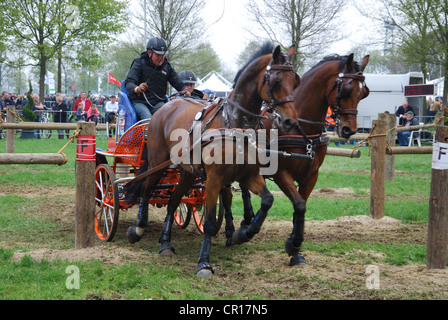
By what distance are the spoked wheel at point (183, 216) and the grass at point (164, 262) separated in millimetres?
849

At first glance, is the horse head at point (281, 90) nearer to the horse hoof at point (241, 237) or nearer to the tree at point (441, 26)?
the horse hoof at point (241, 237)

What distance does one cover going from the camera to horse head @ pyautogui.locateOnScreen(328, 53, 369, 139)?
18.1ft

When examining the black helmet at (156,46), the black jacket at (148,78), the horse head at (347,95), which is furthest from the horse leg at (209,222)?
the black helmet at (156,46)

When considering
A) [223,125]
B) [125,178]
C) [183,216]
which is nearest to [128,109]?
[125,178]

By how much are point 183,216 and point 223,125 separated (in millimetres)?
3377

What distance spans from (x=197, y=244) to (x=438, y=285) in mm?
3167

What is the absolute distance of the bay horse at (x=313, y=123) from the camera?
217 inches

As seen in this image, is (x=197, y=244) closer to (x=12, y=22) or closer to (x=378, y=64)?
(x=12, y=22)

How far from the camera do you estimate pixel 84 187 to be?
19.7 ft

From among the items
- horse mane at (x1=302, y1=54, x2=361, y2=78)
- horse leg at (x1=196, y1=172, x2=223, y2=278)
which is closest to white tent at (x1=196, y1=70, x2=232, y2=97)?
horse mane at (x1=302, y1=54, x2=361, y2=78)

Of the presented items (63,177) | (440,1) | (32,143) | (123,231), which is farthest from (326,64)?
(440,1)
